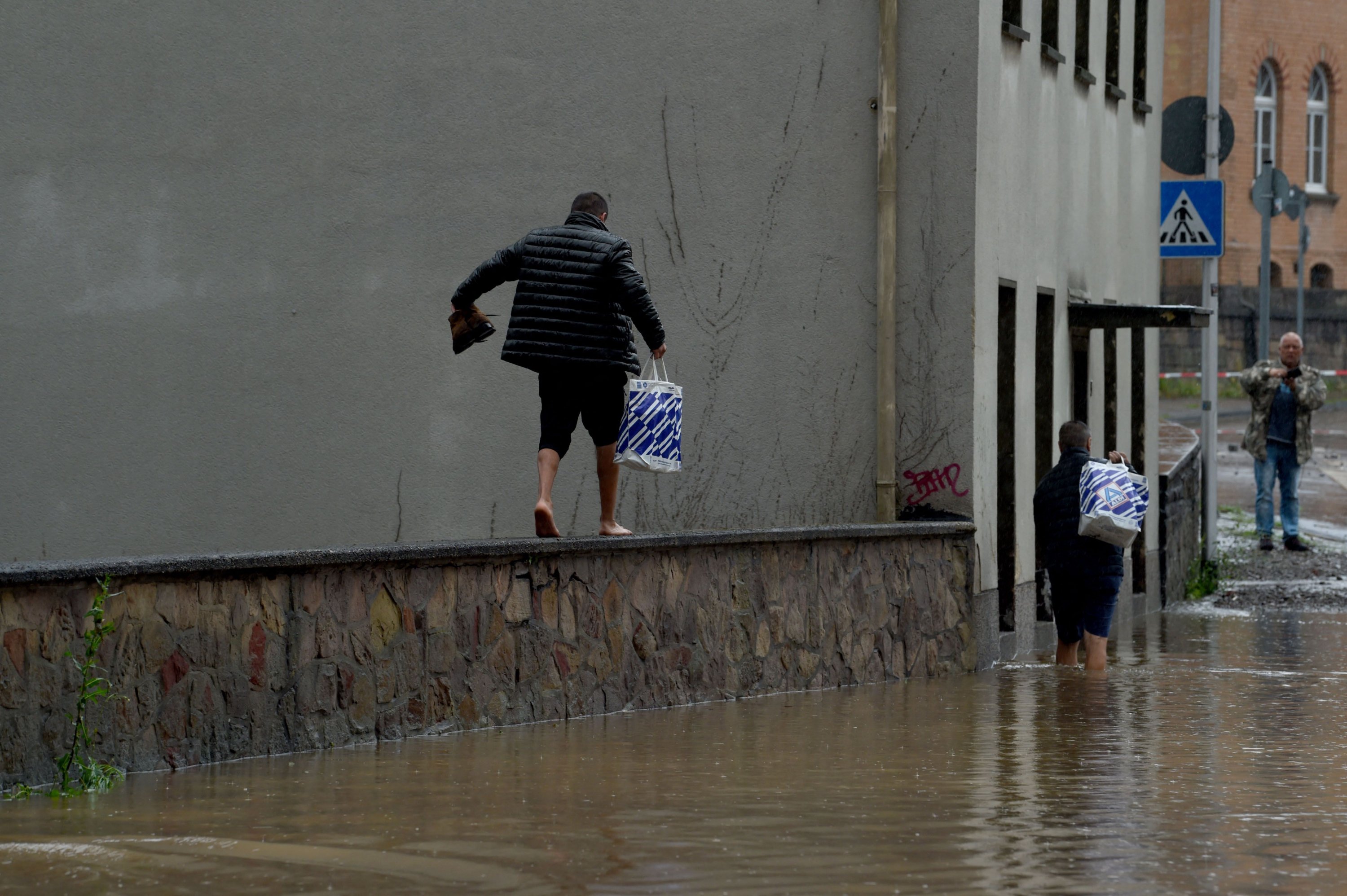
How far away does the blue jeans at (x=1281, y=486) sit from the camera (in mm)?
22172

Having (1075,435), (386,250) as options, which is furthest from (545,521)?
(1075,435)

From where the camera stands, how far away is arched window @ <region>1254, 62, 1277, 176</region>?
5894 centimetres

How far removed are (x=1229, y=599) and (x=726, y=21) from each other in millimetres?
8288

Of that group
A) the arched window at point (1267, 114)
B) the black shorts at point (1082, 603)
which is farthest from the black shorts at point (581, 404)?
the arched window at point (1267, 114)

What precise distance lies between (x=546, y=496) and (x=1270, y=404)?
1375 cm

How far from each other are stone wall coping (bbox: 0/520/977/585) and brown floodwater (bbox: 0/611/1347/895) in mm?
730

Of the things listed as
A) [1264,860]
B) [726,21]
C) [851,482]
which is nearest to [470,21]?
[726,21]

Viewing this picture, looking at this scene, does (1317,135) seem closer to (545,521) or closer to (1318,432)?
(1318,432)

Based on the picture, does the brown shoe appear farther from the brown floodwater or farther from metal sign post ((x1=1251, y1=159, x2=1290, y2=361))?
metal sign post ((x1=1251, y1=159, x2=1290, y2=361))

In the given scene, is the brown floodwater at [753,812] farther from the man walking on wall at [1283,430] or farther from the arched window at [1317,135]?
the arched window at [1317,135]

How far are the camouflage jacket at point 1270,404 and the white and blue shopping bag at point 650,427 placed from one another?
1262 centimetres

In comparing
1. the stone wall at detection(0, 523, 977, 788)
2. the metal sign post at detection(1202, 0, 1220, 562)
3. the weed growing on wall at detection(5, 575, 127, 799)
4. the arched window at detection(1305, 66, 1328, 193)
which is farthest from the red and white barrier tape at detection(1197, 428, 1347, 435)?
the weed growing on wall at detection(5, 575, 127, 799)

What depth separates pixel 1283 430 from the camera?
22.3m

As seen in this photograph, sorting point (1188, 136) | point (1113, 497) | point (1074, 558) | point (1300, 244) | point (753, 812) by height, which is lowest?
point (753, 812)
